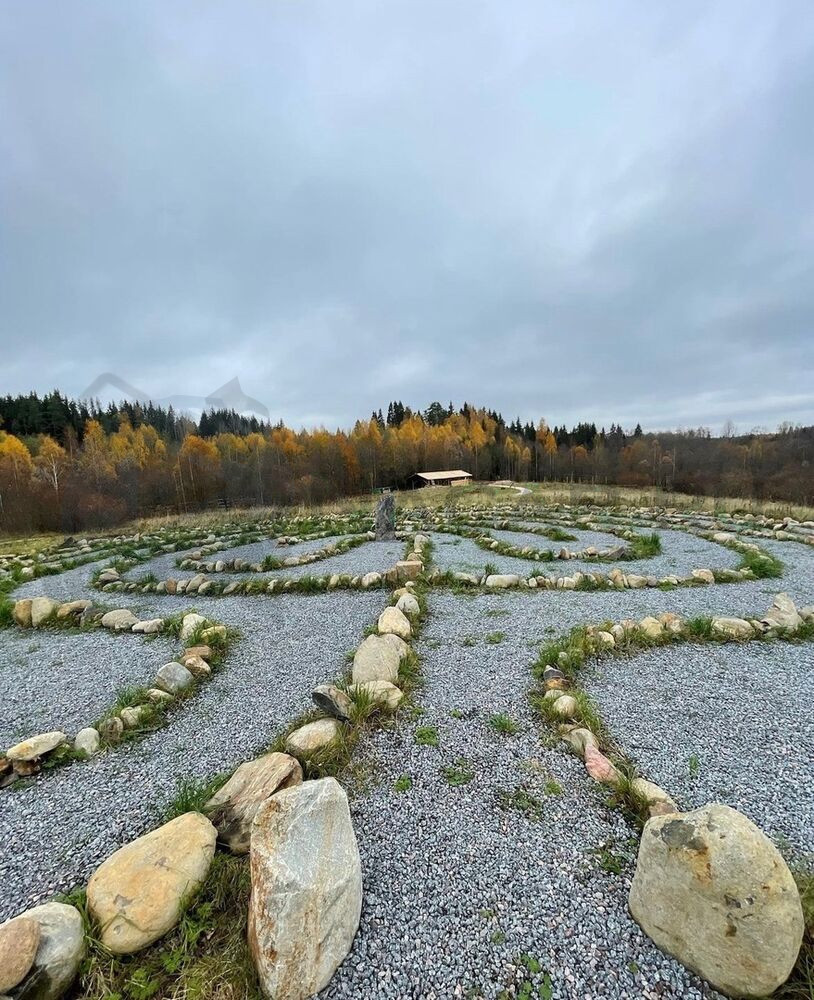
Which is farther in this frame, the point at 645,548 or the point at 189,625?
the point at 645,548

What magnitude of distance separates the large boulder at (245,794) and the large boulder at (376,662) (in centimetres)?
168

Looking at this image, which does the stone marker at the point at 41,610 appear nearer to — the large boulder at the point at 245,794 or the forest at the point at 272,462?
the large boulder at the point at 245,794

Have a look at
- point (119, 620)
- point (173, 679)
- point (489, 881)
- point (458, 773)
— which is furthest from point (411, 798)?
point (119, 620)

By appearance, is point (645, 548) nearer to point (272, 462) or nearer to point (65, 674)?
point (65, 674)

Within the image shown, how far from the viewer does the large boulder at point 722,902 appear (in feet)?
6.87

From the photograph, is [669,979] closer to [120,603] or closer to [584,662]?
[584,662]

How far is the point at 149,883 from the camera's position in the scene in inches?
101

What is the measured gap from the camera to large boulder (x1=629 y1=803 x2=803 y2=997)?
209cm

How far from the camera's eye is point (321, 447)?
149 feet

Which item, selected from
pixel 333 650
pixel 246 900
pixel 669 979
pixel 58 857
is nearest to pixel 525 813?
pixel 669 979

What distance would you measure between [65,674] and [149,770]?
3.46 meters

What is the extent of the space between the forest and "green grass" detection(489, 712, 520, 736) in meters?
29.3

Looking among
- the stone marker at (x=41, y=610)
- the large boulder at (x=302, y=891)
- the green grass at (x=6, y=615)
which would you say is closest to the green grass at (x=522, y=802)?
the large boulder at (x=302, y=891)

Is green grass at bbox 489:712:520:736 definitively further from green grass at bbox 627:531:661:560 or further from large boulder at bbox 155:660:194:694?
green grass at bbox 627:531:661:560
